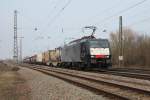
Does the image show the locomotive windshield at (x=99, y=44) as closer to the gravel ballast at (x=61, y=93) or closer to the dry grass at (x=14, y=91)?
the dry grass at (x=14, y=91)

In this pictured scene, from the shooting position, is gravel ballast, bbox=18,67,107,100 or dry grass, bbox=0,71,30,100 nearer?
gravel ballast, bbox=18,67,107,100

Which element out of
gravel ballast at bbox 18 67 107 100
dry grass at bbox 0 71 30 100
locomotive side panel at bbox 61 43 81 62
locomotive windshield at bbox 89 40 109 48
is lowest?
dry grass at bbox 0 71 30 100

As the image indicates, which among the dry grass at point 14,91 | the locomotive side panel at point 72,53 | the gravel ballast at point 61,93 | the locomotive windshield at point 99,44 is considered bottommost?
the dry grass at point 14,91

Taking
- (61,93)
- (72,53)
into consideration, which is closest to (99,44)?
(72,53)

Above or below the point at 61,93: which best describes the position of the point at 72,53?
above

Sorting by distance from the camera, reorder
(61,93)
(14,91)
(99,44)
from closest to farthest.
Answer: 1. (61,93)
2. (14,91)
3. (99,44)

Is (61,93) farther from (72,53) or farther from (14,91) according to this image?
(72,53)

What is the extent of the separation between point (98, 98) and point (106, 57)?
2092 cm

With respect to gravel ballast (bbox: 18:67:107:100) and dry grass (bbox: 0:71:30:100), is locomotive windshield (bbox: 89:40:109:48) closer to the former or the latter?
dry grass (bbox: 0:71:30:100)

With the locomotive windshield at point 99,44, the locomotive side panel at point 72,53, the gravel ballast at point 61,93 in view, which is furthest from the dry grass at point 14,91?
the locomotive side panel at point 72,53

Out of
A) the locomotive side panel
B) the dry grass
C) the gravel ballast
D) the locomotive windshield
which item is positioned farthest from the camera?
the locomotive side panel

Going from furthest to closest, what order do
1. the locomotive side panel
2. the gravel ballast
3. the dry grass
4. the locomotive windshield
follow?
the locomotive side panel
the locomotive windshield
the dry grass
the gravel ballast

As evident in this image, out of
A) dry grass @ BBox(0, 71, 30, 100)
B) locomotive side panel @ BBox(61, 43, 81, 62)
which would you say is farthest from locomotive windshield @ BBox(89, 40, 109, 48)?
dry grass @ BBox(0, 71, 30, 100)

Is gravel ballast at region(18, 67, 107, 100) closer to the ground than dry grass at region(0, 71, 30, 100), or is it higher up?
higher up
